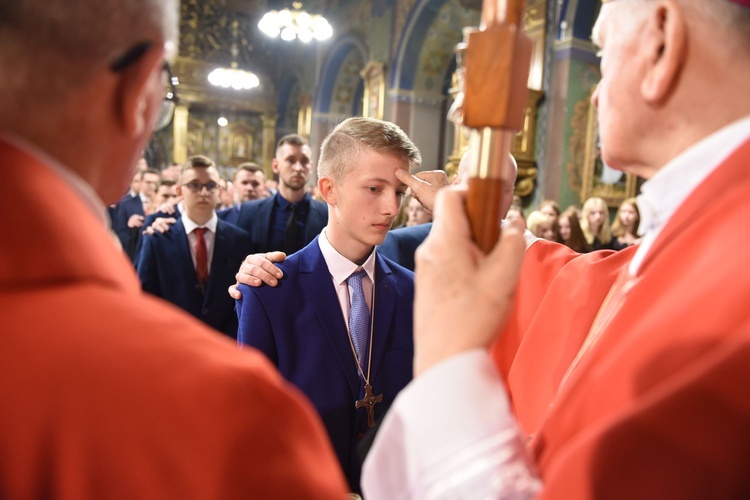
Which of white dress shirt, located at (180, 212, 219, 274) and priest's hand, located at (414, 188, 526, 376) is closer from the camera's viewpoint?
priest's hand, located at (414, 188, 526, 376)

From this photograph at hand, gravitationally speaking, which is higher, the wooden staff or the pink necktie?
the wooden staff

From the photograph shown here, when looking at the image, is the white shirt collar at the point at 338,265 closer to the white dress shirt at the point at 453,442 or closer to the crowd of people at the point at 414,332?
the crowd of people at the point at 414,332

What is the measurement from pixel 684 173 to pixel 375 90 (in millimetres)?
12118

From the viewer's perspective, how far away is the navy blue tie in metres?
2.04

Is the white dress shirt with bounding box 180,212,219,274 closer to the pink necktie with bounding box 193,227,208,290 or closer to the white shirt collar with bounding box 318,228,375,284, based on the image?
the pink necktie with bounding box 193,227,208,290

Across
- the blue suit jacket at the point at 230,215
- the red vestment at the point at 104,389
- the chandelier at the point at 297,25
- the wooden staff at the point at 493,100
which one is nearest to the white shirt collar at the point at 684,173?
the wooden staff at the point at 493,100

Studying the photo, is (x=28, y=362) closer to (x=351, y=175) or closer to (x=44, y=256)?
(x=44, y=256)

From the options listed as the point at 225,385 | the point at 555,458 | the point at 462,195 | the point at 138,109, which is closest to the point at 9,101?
the point at 138,109

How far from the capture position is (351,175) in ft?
7.01

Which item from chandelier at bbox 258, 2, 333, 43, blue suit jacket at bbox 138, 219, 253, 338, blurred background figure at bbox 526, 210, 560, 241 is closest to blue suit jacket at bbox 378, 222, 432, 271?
blue suit jacket at bbox 138, 219, 253, 338

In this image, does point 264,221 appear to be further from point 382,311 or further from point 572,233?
point 572,233

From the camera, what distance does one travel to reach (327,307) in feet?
6.54

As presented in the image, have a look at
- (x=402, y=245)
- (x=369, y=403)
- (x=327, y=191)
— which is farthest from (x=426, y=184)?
(x=402, y=245)

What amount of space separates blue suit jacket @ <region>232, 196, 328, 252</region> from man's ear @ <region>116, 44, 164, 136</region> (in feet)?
12.4
